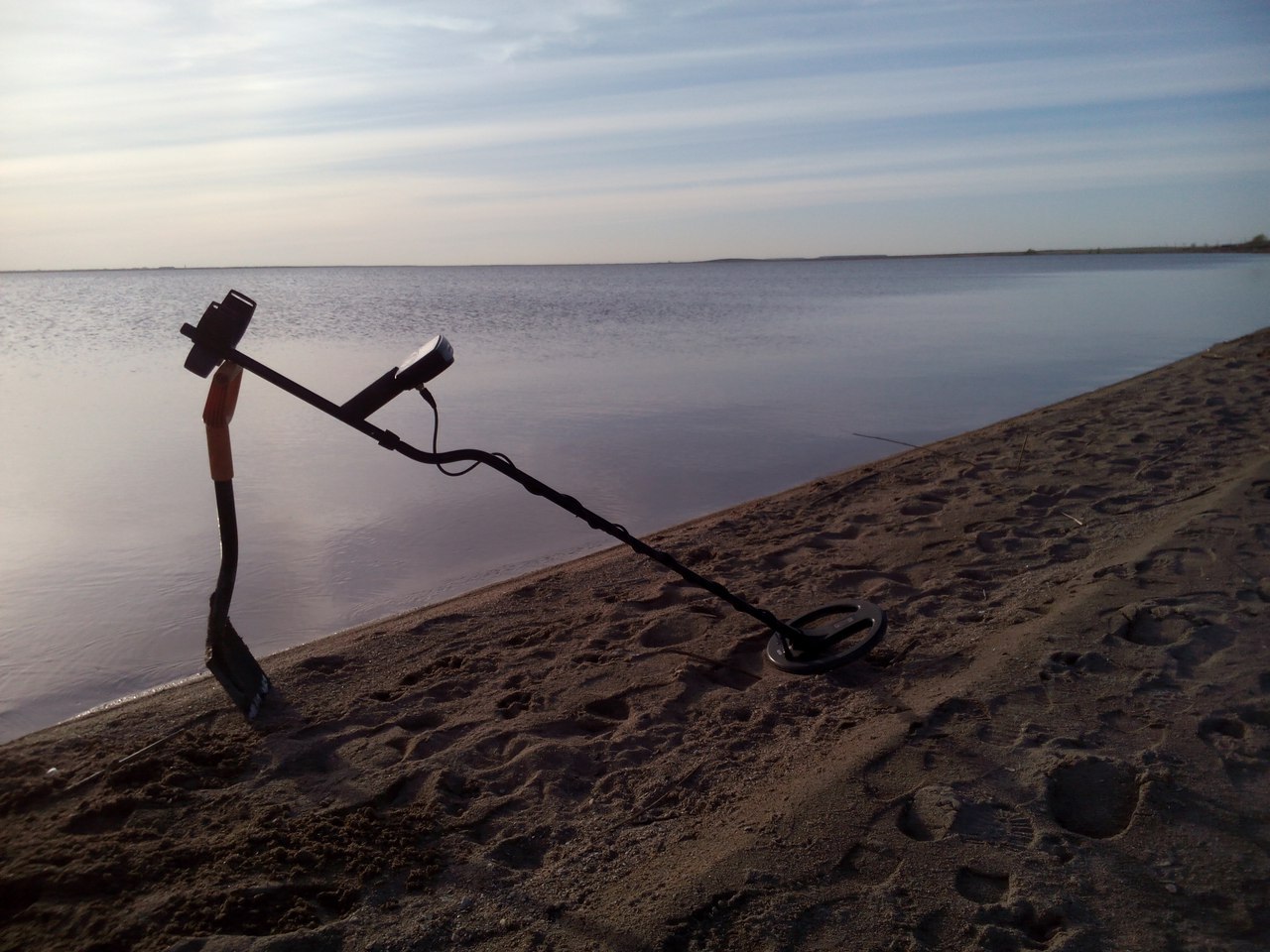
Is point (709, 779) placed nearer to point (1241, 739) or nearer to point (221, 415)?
point (1241, 739)

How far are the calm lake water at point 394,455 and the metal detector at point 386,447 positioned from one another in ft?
4.26

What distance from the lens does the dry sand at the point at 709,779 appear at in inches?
94.2

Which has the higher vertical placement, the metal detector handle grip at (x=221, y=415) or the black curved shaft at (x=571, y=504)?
the metal detector handle grip at (x=221, y=415)

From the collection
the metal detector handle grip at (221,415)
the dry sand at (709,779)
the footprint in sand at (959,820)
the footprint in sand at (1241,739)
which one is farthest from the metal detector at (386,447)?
the footprint in sand at (1241,739)

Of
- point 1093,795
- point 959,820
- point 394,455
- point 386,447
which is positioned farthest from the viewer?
point 394,455

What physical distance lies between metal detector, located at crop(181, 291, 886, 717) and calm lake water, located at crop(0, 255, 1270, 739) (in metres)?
1.30

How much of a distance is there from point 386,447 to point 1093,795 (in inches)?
108

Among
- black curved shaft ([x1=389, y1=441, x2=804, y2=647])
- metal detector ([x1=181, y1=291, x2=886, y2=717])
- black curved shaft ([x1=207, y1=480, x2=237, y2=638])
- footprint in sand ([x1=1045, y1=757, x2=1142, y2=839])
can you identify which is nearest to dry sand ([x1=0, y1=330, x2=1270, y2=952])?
footprint in sand ([x1=1045, y1=757, x2=1142, y2=839])

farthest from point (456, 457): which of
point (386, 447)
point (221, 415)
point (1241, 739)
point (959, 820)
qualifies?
point (1241, 739)

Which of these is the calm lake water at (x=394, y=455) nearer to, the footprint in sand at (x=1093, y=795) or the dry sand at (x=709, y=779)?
the dry sand at (x=709, y=779)

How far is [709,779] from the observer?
3.08m

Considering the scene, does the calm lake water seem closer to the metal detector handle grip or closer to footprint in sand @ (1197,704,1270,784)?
the metal detector handle grip

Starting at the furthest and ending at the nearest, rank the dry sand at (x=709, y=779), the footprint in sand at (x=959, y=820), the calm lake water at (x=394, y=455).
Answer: the calm lake water at (x=394, y=455) < the footprint in sand at (x=959, y=820) < the dry sand at (x=709, y=779)

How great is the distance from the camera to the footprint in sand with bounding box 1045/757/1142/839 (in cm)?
271
